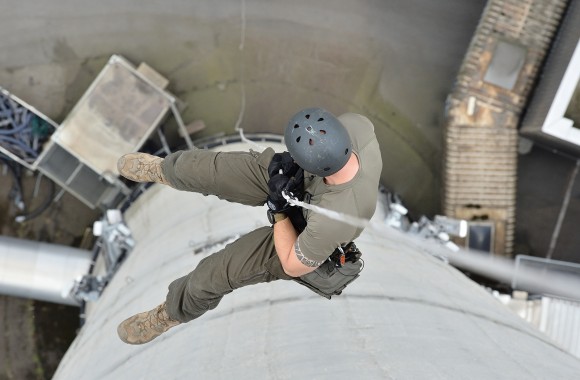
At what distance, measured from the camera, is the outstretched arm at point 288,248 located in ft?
12.2

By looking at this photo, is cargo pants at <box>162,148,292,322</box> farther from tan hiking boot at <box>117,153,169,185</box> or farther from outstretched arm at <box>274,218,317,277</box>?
outstretched arm at <box>274,218,317,277</box>

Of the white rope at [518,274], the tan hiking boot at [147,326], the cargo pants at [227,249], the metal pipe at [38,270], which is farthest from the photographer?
the white rope at [518,274]

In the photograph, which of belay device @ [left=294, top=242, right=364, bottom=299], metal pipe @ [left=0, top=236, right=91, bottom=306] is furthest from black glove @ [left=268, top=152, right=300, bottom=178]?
metal pipe @ [left=0, top=236, right=91, bottom=306]

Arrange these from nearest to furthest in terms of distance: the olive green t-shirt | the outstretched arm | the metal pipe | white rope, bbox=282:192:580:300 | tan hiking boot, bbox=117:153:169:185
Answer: the olive green t-shirt, the outstretched arm, tan hiking boot, bbox=117:153:169:185, the metal pipe, white rope, bbox=282:192:580:300

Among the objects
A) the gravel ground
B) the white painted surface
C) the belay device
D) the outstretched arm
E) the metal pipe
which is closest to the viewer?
the white painted surface

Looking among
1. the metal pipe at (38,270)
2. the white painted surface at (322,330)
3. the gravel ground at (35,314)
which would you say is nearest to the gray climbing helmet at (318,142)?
the white painted surface at (322,330)

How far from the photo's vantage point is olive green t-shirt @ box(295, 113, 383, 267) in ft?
11.6

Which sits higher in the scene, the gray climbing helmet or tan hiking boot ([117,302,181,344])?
the gray climbing helmet

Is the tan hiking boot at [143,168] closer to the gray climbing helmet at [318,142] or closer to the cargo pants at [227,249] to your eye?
the cargo pants at [227,249]

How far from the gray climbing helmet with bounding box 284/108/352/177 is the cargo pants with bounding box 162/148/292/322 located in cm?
82

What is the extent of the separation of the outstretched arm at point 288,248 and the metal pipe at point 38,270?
513cm

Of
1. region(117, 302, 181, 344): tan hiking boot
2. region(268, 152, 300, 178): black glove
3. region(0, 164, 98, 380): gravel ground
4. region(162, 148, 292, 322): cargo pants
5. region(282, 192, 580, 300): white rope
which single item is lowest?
region(0, 164, 98, 380): gravel ground

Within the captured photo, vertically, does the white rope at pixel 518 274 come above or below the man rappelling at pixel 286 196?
below

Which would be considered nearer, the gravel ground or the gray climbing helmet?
the gray climbing helmet
